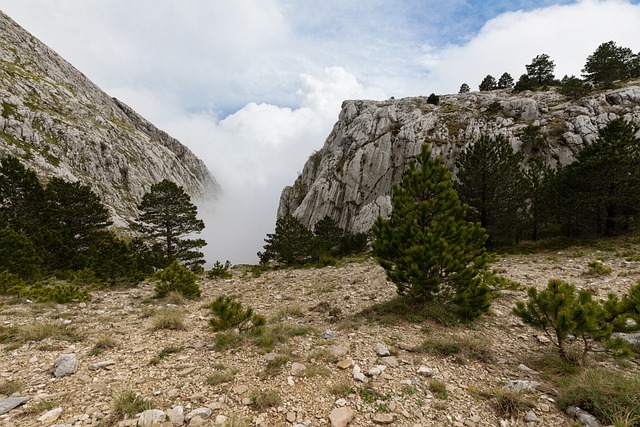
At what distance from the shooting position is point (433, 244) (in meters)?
9.39

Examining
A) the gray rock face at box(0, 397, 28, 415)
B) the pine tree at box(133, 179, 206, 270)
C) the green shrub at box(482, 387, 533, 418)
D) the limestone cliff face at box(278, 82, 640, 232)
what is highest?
the limestone cliff face at box(278, 82, 640, 232)

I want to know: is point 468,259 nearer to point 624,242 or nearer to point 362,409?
point 362,409

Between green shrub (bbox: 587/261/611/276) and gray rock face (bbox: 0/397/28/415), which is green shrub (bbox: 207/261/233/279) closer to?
gray rock face (bbox: 0/397/28/415)

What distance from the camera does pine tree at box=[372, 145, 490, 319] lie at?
30.9 ft

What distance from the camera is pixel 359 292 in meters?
13.9

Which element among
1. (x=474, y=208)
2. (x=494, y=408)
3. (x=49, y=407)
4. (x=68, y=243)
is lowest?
(x=494, y=408)

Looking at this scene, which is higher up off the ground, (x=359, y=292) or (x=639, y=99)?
(x=639, y=99)

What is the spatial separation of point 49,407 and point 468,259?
11.7m

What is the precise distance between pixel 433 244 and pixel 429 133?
60736mm

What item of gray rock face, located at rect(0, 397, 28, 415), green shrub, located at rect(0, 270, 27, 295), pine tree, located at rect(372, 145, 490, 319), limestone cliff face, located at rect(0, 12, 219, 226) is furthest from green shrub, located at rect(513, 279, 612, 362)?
limestone cliff face, located at rect(0, 12, 219, 226)

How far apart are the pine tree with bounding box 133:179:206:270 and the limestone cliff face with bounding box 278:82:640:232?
96.8 feet

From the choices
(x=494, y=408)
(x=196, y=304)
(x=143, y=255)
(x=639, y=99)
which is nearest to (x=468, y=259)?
(x=494, y=408)

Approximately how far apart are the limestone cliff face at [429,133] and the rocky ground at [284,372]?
128 ft

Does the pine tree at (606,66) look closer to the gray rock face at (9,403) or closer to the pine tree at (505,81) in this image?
the pine tree at (505,81)
